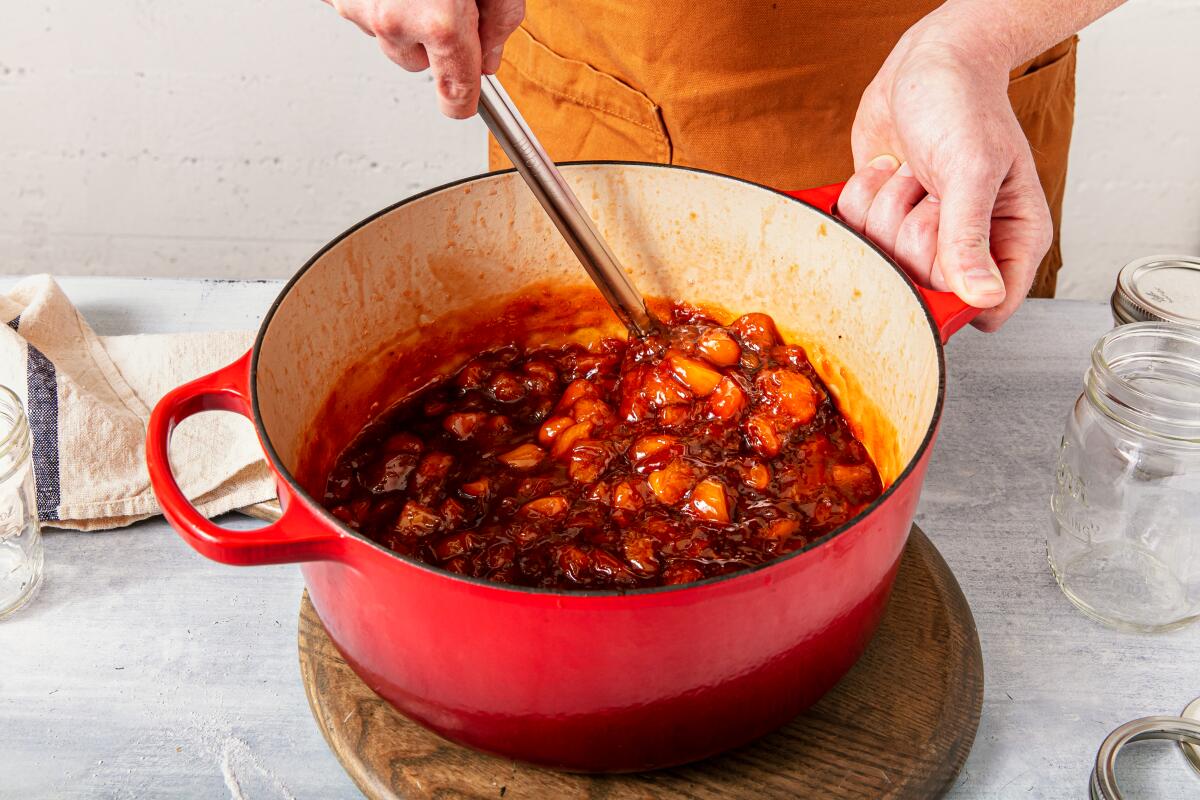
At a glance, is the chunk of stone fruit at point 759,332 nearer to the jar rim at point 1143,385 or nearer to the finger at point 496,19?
the jar rim at point 1143,385

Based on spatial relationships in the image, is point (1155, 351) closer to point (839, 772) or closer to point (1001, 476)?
point (1001, 476)

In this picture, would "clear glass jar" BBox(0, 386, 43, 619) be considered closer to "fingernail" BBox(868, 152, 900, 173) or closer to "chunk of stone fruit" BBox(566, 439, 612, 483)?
"chunk of stone fruit" BBox(566, 439, 612, 483)

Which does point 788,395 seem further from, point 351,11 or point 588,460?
point 351,11

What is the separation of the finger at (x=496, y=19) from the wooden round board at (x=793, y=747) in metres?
0.57

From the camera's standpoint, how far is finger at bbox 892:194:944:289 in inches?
44.5

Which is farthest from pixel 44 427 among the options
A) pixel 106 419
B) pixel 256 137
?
pixel 256 137

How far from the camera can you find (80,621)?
1080 mm

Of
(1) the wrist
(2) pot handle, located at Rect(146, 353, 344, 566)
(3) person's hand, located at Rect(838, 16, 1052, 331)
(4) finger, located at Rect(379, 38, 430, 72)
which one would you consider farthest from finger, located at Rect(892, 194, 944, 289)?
(2) pot handle, located at Rect(146, 353, 344, 566)

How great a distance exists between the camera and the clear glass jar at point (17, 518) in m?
1.07

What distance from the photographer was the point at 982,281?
984 millimetres

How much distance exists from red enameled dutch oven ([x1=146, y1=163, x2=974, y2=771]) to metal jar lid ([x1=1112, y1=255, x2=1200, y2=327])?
1.17ft

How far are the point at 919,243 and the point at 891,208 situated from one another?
74 mm

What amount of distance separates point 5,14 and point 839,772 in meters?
2.52

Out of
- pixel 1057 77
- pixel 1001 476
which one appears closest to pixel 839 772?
pixel 1001 476
